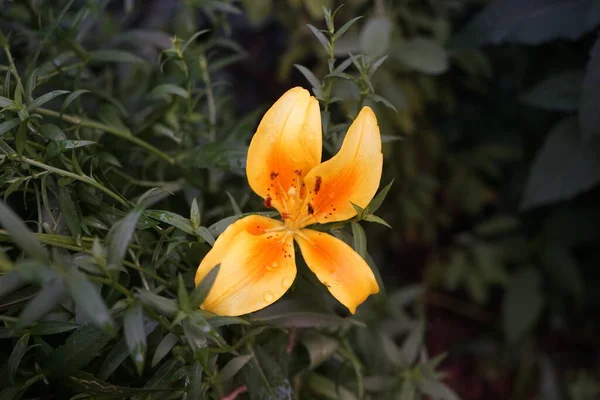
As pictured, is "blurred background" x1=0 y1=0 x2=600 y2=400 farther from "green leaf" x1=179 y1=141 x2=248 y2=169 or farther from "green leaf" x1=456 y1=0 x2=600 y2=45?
"green leaf" x1=179 y1=141 x2=248 y2=169

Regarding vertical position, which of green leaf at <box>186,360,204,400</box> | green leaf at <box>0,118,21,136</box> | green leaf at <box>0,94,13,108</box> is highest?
green leaf at <box>0,94,13,108</box>

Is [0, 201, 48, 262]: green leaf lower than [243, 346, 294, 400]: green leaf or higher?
higher

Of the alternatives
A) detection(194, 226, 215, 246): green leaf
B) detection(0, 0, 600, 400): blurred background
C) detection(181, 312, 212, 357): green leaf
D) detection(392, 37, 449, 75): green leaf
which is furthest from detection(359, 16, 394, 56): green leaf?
detection(181, 312, 212, 357): green leaf

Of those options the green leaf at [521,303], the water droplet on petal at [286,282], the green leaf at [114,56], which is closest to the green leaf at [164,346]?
the water droplet on petal at [286,282]

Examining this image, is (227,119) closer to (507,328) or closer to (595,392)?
(507,328)

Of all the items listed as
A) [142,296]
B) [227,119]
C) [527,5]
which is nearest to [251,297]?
[142,296]

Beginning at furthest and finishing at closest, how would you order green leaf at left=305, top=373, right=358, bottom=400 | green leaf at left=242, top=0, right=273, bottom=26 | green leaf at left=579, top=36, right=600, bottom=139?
green leaf at left=242, top=0, right=273, bottom=26 < green leaf at left=579, top=36, right=600, bottom=139 < green leaf at left=305, top=373, right=358, bottom=400

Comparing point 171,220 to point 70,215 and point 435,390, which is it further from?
point 435,390

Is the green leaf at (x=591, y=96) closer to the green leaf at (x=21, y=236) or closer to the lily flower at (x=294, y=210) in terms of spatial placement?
the lily flower at (x=294, y=210)

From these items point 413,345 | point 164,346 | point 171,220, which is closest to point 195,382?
point 164,346
